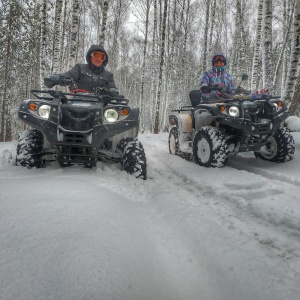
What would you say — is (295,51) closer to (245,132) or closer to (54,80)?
(245,132)

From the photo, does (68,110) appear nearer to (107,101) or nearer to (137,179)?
(107,101)

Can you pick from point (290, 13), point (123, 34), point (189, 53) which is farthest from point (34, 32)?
point (290, 13)

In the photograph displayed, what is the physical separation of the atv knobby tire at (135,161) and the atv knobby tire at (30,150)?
1.09 metres

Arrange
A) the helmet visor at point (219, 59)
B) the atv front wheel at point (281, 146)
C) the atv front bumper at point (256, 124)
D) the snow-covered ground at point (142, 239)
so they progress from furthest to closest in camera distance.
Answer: the helmet visor at point (219, 59) → the atv front wheel at point (281, 146) → the atv front bumper at point (256, 124) → the snow-covered ground at point (142, 239)

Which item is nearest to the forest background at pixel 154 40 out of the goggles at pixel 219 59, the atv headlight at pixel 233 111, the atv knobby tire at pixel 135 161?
the goggles at pixel 219 59

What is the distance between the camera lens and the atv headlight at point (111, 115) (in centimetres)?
343

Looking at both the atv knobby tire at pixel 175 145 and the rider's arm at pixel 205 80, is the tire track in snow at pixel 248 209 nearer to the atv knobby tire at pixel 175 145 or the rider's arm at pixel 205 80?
the atv knobby tire at pixel 175 145

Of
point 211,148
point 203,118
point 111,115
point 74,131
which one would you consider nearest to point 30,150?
point 74,131

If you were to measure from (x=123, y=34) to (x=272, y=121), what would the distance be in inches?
962

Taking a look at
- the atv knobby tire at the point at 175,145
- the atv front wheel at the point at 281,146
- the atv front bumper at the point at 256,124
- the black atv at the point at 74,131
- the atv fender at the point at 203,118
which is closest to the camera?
the black atv at the point at 74,131

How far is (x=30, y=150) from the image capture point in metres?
3.32

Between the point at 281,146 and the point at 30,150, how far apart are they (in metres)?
3.76

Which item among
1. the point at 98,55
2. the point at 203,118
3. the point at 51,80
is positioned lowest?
the point at 203,118

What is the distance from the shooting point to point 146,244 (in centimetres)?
178
